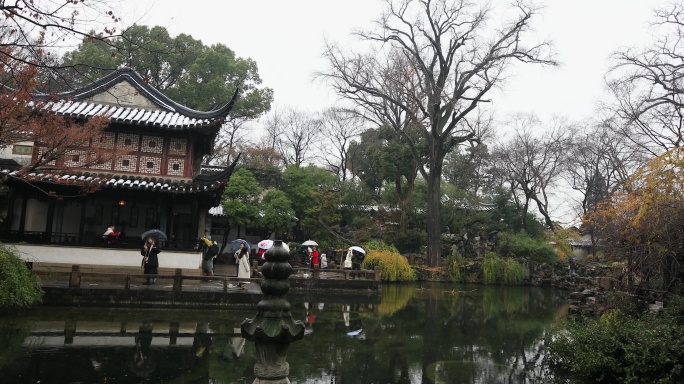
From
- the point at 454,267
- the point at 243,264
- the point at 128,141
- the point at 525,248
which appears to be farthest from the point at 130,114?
the point at 525,248

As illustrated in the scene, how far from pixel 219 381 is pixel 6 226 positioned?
14689 millimetres

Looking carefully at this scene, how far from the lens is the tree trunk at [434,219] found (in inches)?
1147

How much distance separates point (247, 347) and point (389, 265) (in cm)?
1720

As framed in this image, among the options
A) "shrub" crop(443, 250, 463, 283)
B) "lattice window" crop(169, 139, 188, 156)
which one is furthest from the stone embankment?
"lattice window" crop(169, 139, 188, 156)

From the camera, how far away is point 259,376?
4633 millimetres

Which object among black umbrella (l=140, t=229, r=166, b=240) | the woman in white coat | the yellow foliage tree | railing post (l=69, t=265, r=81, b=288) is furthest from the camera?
black umbrella (l=140, t=229, r=166, b=240)

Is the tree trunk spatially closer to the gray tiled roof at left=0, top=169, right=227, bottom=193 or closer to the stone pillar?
the gray tiled roof at left=0, top=169, right=227, bottom=193

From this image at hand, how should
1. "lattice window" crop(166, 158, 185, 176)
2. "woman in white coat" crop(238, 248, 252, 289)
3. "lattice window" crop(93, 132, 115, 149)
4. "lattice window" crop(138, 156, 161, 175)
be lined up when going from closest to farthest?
1. "woman in white coat" crop(238, 248, 252, 289)
2. "lattice window" crop(93, 132, 115, 149)
3. "lattice window" crop(138, 156, 161, 175)
4. "lattice window" crop(166, 158, 185, 176)

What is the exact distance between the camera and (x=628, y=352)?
7.41 meters

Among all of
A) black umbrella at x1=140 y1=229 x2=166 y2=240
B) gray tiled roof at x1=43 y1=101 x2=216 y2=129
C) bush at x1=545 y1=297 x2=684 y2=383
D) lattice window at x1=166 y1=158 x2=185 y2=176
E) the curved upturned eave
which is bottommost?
bush at x1=545 y1=297 x2=684 y2=383

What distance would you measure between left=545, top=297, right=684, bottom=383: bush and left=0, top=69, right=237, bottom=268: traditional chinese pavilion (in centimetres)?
1273

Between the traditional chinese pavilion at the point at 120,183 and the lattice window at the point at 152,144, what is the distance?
1.4 inches

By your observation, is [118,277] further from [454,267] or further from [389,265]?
[454,267]

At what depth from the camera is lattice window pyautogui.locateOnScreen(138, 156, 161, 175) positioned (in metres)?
18.6
